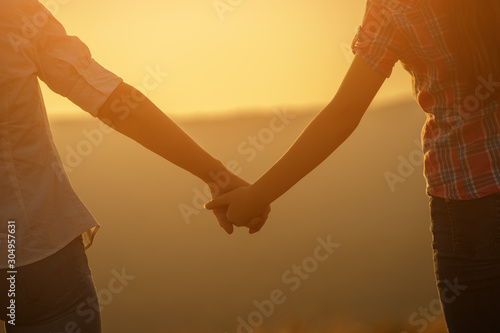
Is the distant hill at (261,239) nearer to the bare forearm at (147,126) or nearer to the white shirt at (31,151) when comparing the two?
the bare forearm at (147,126)

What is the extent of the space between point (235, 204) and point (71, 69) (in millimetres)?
1056

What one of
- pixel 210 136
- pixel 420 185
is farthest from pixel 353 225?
pixel 210 136

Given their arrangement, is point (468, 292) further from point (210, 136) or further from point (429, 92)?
point (210, 136)

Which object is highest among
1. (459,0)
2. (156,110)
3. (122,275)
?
(459,0)

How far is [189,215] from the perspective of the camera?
20.1m

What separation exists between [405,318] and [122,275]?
7.11 metres

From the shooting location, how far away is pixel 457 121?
1.73 metres

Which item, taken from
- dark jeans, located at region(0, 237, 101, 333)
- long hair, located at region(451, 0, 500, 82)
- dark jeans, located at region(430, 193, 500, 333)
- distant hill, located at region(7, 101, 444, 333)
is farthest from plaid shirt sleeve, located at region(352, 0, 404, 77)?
distant hill, located at region(7, 101, 444, 333)

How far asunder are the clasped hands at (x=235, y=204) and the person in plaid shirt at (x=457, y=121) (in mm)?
819

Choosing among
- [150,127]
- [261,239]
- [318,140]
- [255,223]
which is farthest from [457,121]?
[261,239]

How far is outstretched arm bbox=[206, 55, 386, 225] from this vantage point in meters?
1.96

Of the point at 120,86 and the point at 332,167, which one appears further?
the point at 332,167

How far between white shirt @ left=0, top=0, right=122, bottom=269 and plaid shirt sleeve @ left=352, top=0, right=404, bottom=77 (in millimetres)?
843

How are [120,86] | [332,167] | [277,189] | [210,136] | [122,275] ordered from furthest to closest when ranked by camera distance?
1. [210,136]
2. [332,167]
3. [122,275]
4. [277,189]
5. [120,86]
